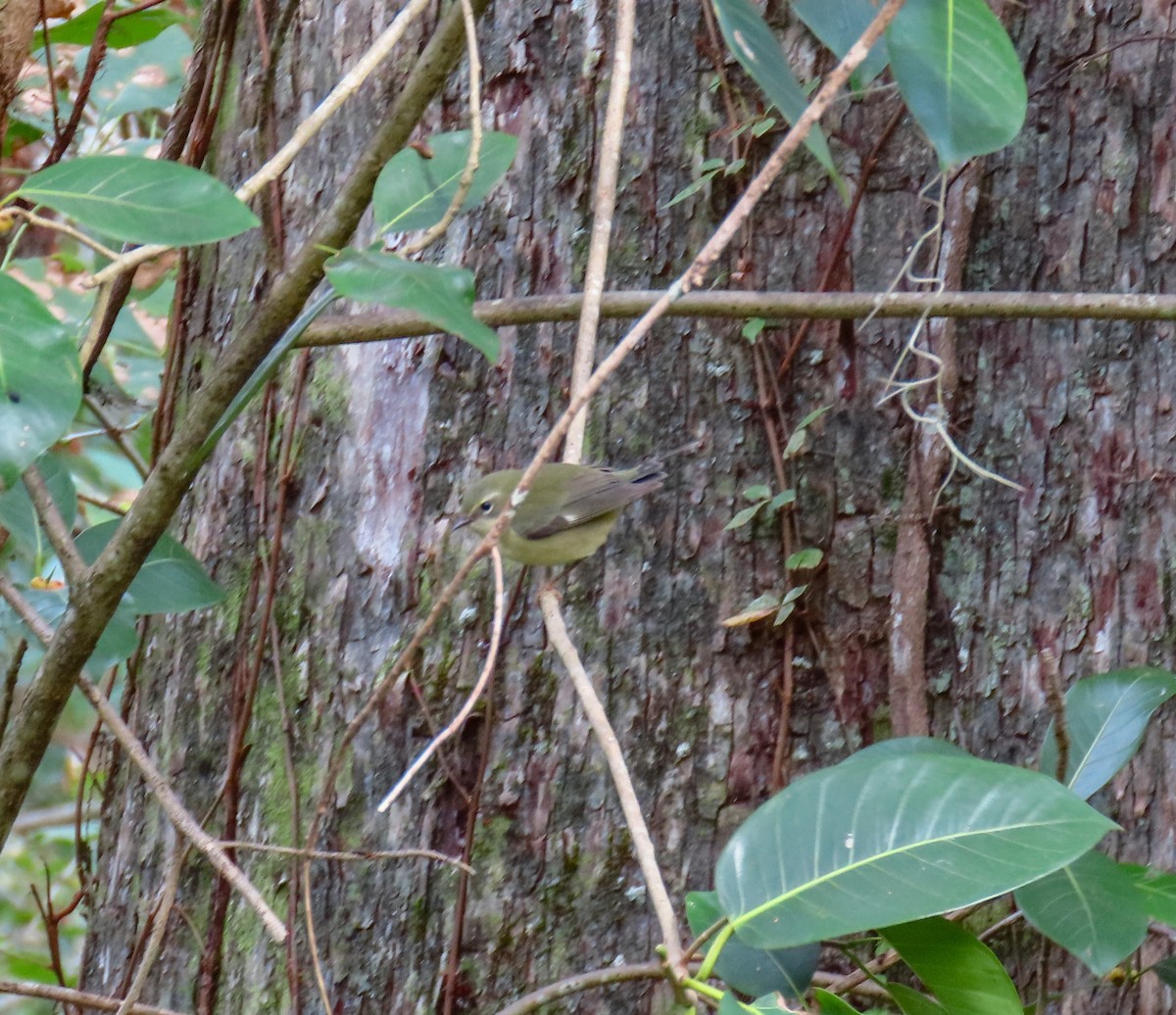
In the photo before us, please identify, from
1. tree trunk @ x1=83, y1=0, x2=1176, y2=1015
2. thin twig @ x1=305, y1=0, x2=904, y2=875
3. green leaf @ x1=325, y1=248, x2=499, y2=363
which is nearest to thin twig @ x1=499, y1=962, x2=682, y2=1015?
tree trunk @ x1=83, y1=0, x2=1176, y2=1015

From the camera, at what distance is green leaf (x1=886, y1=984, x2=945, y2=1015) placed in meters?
1.56

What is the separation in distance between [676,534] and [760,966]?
106 centimetres

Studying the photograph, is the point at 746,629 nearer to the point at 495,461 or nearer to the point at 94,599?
the point at 495,461

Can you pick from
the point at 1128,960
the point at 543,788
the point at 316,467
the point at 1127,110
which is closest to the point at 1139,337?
the point at 1127,110

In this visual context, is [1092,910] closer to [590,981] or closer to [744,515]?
[590,981]

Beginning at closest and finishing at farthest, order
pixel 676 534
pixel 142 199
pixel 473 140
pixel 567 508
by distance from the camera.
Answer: pixel 142 199
pixel 473 140
pixel 676 534
pixel 567 508

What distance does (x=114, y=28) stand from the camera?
2.88 meters

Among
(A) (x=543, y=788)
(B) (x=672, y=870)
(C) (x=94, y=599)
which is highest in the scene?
(C) (x=94, y=599)

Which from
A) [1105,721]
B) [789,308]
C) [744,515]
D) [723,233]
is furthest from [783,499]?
[723,233]

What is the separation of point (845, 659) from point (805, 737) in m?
0.19

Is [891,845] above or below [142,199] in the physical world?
below

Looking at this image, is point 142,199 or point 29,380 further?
point 142,199

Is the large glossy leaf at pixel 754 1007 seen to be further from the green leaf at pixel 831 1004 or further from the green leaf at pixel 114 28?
the green leaf at pixel 114 28

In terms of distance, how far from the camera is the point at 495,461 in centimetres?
250
